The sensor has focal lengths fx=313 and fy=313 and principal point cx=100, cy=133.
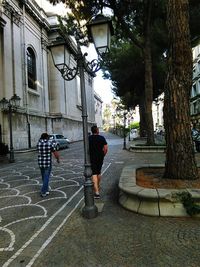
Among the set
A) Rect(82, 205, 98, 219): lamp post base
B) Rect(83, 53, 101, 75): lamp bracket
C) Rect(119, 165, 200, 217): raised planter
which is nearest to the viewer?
Rect(119, 165, 200, 217): raised planter

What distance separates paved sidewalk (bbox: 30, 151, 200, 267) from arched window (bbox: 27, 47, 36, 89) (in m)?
28.7

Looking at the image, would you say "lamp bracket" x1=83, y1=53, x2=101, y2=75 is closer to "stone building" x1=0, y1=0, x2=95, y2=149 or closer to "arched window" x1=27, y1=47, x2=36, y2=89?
"stone building" x1=0, y1=0, x2=95, y2=149

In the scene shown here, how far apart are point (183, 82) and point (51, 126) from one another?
3139cm

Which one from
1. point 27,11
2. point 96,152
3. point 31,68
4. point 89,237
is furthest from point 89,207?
point 27,11

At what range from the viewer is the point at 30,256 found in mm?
4293

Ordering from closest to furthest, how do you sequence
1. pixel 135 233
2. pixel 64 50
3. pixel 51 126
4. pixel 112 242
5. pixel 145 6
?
pixel 112 242
pixel 135 233
pixel 64 50
pixel 145 6
pixel 51 126

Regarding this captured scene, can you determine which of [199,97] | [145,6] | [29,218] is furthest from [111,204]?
[199,97]

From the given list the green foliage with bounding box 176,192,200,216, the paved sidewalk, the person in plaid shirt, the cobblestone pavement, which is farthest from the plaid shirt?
the green foliage with bounding box 176,192,200,216

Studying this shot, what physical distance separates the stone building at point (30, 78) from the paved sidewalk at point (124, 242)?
65.4 feet

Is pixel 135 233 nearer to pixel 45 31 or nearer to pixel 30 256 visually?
pixel 30 256

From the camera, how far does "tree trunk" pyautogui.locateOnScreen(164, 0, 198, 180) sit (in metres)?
7.59

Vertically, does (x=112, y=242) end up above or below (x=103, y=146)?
below

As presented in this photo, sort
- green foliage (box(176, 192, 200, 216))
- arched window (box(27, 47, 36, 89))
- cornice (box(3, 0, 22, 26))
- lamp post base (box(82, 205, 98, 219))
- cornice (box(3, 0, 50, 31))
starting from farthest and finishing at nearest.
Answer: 1. arched window (box(27, 47, 36, 89))
2. cornice (box(3, 0, 50, 31))
3. cornice (box(3, 0, 22, 26))
4. lamp post base (box(82, 205, 98, 219))
5. green foliage (box(176, 192, 200, 216))

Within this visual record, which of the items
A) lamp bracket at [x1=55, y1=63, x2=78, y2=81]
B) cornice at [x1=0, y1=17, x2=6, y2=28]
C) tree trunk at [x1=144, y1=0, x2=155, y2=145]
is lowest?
lamp bracket at [x1=55, y1=63, x2=78, y2=81]
